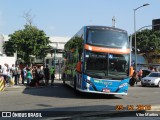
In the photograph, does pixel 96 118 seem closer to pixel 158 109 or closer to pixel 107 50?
pixel 158 109

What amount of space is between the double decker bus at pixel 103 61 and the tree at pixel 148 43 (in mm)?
60750

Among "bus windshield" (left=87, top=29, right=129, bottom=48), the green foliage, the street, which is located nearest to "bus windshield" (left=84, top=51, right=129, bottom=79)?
"bus windshield" (left=87, top=29, right=129, bottom=48)

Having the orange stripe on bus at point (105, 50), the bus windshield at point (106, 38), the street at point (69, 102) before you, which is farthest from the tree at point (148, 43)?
the orange stripe on bus at point (105, 50)

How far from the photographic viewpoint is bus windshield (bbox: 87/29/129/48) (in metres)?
19.8

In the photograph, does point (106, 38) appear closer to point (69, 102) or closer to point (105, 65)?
point (105, 65)

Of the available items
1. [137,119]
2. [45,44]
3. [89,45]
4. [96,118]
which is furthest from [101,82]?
[45,44]

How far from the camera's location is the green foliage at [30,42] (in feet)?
230

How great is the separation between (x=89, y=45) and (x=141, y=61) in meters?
59.2

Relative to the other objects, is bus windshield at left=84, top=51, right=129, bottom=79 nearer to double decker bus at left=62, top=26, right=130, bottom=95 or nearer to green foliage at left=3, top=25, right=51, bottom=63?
double decker bus at left=62, top=26, right=130, bottom=95

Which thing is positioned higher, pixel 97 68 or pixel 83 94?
pixel 97 68

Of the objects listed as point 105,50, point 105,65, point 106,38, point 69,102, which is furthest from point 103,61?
point 69,102

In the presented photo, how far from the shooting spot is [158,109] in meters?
12.8

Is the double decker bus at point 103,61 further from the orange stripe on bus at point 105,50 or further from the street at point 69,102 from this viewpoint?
the street at point 69,102

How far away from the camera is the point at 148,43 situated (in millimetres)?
83000
